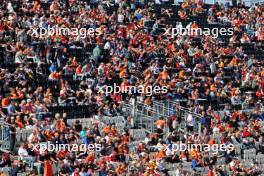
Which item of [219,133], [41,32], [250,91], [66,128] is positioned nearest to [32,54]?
[41,32]

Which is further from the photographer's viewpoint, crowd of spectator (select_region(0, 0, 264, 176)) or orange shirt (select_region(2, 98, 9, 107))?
orange shirt (select_region(2, 98, 9, 107))

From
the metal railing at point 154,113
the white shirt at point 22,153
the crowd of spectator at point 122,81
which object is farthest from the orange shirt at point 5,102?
the metal railing at point 154,113

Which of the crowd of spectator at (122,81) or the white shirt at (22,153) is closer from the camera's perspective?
the white shirt at (22,153)

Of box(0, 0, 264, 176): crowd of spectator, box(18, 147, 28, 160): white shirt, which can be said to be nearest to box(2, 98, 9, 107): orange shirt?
box(0, 0, 264, 176): crowd of spectator

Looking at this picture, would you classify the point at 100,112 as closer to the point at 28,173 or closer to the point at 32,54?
the point at 32,54

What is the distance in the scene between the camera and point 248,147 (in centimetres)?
3938

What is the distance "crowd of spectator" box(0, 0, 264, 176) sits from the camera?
3400cm

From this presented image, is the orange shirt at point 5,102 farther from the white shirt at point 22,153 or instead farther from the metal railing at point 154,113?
the metal railing at point 154,113

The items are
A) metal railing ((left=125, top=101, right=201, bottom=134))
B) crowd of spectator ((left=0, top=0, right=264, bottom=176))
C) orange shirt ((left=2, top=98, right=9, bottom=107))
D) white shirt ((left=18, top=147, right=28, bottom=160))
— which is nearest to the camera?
white shirt ((left=18, top=147, right=28, bottom=160))

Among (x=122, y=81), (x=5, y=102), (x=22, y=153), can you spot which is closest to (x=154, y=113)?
(x=122, y=81)

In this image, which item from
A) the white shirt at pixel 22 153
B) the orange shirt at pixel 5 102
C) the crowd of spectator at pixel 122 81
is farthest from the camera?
the orange shirt at pixel 5 102

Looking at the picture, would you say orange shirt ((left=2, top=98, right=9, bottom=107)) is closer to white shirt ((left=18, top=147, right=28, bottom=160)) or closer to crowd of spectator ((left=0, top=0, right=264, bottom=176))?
crowd of spectator ((left=0, top=0, right=264, bottom=176))

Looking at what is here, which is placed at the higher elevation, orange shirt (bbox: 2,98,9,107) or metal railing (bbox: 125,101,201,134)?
orange shirt (bbox: 2,98,9,107)

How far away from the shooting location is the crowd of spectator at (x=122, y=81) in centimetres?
3400
